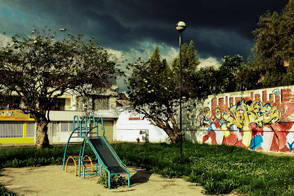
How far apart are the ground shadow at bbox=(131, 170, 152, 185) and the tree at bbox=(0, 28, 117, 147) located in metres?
8.66

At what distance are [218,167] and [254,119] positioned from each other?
356 inches

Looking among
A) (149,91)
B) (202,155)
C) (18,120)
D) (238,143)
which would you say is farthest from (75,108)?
(202,155)

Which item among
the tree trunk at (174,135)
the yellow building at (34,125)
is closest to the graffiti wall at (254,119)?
the tree trunk at (174,135)

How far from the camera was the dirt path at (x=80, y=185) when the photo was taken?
868 cm

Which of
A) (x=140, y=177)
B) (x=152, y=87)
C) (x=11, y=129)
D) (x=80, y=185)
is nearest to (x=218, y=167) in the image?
(x=140, y=177)

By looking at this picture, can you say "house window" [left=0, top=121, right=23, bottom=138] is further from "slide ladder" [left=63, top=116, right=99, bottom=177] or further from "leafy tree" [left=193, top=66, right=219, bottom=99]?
"slide ladder" [left=63, top=116, right=99, bottom=177]

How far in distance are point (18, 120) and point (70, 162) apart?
91.3ft

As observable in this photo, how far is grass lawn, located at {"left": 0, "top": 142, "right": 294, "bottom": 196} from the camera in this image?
329 inches

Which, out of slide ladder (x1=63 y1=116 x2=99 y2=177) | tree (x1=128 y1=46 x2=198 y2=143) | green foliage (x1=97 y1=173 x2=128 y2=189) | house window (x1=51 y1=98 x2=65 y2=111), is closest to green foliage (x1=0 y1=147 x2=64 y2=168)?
A: slide ladder (x1=63 y1=116 x2=99 y2=177)

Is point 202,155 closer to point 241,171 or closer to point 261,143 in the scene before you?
point 241,171

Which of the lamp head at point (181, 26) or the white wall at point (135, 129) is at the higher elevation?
the lamp head at point (181, 26)

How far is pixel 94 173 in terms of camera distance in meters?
11.7

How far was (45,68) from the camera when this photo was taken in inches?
746

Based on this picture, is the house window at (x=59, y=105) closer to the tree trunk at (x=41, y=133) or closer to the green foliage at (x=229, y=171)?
the tree trunk at (x=41, y=133)
